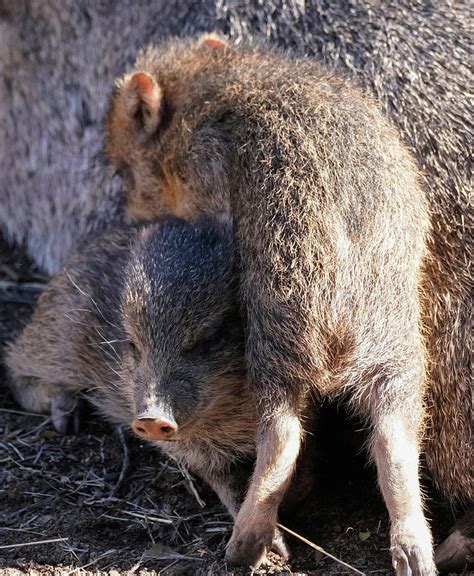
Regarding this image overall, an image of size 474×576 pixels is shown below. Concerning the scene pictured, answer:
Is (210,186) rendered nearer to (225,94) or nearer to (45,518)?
(225,94)

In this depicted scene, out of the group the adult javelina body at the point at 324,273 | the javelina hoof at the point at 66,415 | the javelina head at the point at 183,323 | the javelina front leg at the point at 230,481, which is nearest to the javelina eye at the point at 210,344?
the javelina head at the point at 183,323

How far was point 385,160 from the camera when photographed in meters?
3.99

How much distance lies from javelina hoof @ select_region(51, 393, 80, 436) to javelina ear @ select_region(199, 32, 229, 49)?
176cm

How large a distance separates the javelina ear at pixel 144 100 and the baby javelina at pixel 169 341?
56 cm

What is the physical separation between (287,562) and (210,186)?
1513 mm

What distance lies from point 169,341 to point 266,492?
653 mm

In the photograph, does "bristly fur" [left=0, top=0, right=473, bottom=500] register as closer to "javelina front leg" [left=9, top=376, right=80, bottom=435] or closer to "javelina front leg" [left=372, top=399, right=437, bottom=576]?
"javelina front leg" [left=372, top=399, right=437, bottom=576]

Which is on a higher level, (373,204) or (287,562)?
(373,204)

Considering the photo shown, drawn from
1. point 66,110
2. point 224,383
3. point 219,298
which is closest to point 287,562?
point 224,383

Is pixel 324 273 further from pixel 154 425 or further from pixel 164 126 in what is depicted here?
pixel 164 126

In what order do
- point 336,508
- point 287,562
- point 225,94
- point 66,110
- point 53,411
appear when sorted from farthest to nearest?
point 66,110, point 53,411, point 225,94, point 336,508, point 287,562

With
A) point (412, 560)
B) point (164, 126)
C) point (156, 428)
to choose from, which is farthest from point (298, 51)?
point (412, 560)

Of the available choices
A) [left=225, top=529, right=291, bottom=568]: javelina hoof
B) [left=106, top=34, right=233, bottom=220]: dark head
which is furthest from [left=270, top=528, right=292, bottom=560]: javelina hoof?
[left=106, top=34, right=233, bottom=220]: dark head

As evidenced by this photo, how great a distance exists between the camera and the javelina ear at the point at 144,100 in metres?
4.84
